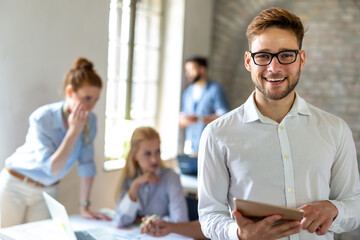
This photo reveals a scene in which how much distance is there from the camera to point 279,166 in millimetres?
1543

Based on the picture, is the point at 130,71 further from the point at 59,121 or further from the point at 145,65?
the point at 59,121

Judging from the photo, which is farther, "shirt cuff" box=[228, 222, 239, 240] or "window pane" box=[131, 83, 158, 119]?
"window pane" box=[131, 83, 158, 119]

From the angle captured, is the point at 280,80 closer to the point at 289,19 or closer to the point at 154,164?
the point at 289,19

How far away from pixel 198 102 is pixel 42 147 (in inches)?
97.6

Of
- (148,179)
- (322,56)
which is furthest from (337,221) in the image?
(322,56)

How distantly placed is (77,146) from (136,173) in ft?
1.21

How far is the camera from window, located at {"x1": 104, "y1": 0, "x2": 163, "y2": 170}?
149 inches

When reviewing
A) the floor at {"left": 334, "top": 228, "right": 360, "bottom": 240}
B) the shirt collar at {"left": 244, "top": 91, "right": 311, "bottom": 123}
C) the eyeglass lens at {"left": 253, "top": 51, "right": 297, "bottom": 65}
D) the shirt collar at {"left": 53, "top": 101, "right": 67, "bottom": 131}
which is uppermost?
the eyeglass lens at {"left": 253, "top": 51, "right": 297, "bottom": 65}

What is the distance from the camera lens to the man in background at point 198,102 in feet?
15.1

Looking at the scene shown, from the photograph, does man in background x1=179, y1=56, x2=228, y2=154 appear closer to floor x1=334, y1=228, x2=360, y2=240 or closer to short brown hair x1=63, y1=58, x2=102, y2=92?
floor x1=334, y1=228, x2=360, y2=240


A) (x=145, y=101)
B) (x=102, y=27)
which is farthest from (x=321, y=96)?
(x=102, y=27)

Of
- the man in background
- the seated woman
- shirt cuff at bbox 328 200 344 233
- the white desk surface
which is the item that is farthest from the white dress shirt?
the man in background

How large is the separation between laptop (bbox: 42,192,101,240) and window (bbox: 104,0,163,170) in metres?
1.42

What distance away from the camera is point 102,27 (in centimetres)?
330
